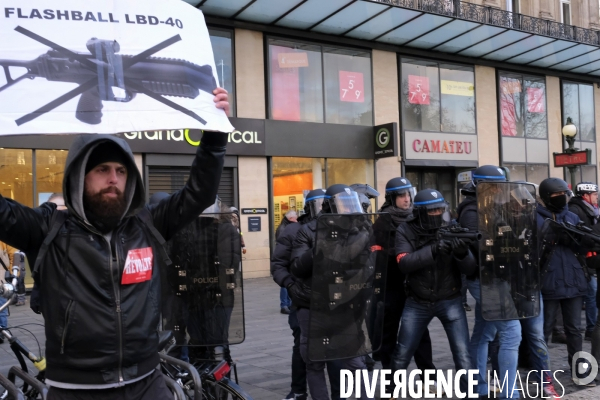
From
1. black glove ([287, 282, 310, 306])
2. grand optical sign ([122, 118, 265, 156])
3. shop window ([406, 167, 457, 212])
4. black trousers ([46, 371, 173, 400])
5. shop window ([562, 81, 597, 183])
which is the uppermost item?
shop window ([562, 81, 597, 183])

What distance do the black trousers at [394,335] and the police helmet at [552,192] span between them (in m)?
1.67

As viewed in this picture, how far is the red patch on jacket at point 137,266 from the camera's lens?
2.48m

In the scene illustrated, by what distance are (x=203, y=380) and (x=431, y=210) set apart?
2.25 m

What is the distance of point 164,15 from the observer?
3.01 m

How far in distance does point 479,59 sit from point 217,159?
65.8 feet

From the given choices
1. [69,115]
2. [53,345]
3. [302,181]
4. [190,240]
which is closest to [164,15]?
[69,115]

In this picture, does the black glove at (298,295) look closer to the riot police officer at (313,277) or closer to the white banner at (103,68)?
the riot police officer at (313,277)

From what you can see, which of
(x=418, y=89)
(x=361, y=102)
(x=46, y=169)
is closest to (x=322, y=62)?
(x=361, y=102)

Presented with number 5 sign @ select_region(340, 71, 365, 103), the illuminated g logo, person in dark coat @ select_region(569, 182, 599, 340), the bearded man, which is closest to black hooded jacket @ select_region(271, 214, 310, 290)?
the bearded man

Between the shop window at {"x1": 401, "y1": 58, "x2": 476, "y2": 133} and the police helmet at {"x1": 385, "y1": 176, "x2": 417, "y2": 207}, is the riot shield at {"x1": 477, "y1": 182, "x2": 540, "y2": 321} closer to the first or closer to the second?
the police helmet at {"x1": 385, "y1": 176, "x2": 417, "y2": 207}

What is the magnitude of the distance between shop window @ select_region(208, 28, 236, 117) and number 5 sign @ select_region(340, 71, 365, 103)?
11.8 ft

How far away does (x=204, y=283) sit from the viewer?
15.9 feet

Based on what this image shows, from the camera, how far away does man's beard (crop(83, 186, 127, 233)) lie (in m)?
2.51

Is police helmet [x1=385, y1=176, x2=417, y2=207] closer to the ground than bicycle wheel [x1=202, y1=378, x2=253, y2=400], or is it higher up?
higher up
